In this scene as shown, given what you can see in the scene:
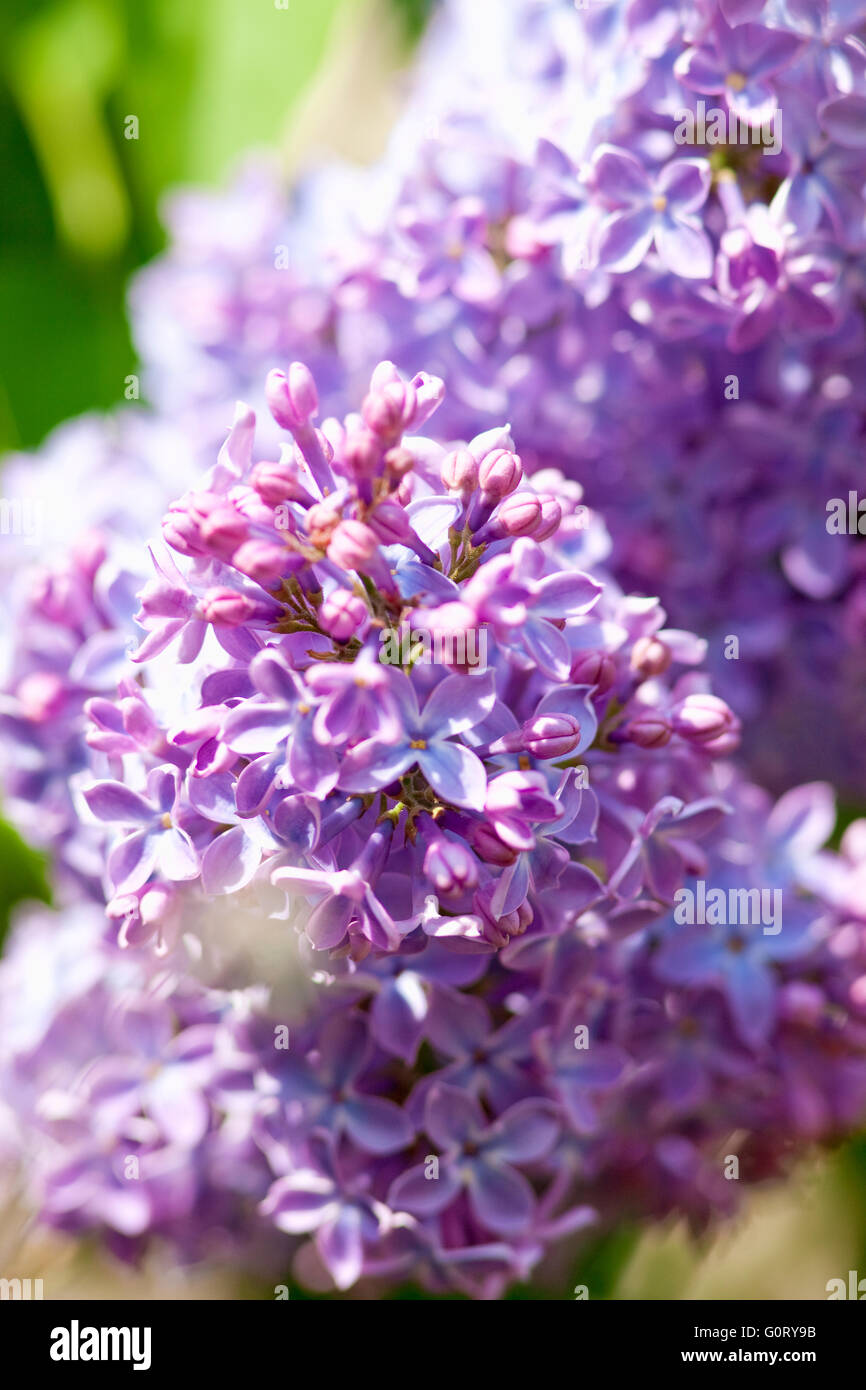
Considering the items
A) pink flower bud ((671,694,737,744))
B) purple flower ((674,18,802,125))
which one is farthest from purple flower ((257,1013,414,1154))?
purple flower ((674,18,802,125))

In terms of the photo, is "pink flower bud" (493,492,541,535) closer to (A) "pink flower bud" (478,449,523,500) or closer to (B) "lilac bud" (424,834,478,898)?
(A) "pink flower bud" (478,449,523,500)

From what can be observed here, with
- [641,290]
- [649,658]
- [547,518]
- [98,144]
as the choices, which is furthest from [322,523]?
[98,144]

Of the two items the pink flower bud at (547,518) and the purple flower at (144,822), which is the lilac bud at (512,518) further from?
the purple flower at (144,822)

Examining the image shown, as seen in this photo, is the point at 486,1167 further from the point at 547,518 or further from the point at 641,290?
the point at 641,290

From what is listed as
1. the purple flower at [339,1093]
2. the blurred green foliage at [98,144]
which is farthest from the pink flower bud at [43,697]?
the blurred green foliage at [98,144]

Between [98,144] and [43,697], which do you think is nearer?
[43,697]
